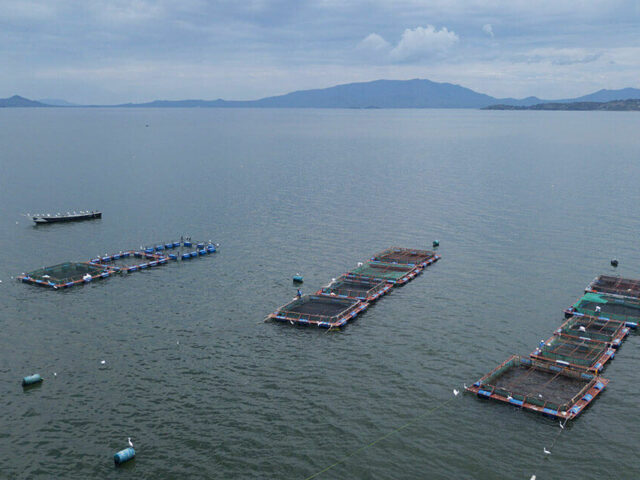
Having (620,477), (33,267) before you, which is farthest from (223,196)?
(620,477)

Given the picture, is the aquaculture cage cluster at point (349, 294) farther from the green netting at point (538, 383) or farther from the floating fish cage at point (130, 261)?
the floating fish cage at point (130, 261)

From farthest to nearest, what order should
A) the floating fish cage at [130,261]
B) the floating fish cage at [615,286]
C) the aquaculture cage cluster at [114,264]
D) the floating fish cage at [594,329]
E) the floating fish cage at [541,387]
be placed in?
the floating fish cage at [130,261]
the aquaculture cage cluster at [114,264]
the floating fish cage at [615,286]
the floating fish cage at [594,329]
the floating fish cage at [541,387]

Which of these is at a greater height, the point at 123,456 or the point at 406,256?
the point at 406,256

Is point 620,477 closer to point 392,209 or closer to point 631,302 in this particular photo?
point 631,302

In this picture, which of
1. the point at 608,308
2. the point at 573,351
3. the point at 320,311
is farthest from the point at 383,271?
the point at 573,351

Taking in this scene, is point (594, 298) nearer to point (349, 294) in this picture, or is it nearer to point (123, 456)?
point (349, 294)

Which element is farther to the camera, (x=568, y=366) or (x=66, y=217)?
(x=66, y=217)

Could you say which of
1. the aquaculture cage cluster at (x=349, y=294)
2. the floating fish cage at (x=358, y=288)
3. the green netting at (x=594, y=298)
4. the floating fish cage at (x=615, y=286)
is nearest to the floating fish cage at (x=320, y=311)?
the aquaculture cage cluster at (x=349, y=294)
